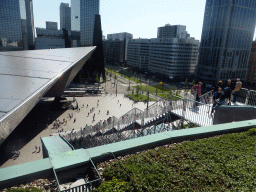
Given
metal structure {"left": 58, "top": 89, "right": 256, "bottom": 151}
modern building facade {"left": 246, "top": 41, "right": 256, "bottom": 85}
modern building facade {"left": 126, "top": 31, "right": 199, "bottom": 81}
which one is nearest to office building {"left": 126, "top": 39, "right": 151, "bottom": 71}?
modern building facade {"left": 126, "top": 31, "right": 199, "bottom": 81}

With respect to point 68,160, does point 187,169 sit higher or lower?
lower

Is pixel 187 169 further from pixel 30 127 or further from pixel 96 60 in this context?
pixel 96 60

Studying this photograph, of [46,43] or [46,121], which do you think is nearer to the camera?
[46,121]

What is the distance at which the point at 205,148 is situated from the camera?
463 centimetres

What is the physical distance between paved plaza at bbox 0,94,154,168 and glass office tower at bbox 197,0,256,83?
3114 centimetres

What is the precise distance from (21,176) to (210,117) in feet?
25.7

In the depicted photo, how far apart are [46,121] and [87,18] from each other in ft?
177

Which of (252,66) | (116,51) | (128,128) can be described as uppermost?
(116,51)

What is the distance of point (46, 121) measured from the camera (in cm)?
2548

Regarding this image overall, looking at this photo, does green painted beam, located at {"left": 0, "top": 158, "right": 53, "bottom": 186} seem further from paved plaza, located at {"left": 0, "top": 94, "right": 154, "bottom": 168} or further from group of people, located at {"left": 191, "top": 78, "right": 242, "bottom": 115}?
paved plaza, located at {"left": 0, "top": 94, "right": 154, "bottom": 168}

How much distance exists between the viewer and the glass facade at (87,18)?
2641 inches

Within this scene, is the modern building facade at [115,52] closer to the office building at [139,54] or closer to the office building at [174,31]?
the office building at [139,54]

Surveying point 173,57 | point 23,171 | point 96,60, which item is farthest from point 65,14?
point 23,171

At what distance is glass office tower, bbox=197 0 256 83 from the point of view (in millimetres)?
51562
